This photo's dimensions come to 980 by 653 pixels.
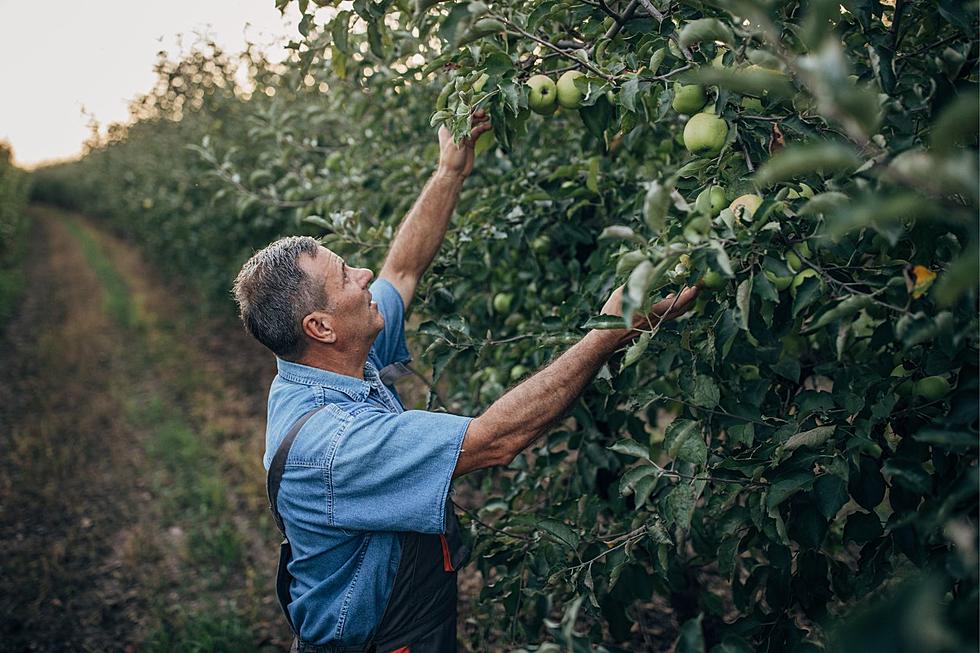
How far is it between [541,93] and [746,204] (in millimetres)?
551

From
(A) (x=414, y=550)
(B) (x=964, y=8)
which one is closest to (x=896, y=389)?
(B) (x=964, y=8)

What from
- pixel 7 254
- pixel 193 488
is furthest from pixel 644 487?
pixel 7 254

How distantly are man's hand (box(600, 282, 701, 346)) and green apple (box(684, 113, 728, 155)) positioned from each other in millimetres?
249

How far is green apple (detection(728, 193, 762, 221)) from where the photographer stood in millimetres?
1229

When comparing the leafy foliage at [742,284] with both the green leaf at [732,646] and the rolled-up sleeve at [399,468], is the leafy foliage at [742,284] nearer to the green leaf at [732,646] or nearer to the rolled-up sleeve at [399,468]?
the green leaf at [732,646]

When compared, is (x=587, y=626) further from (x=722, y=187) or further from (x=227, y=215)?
(x=227, y=215)

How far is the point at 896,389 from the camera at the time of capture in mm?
1307

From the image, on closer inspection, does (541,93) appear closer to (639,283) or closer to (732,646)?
(639,283)

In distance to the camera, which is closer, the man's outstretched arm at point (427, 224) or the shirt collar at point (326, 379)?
the shirt collar at point (326, 379)

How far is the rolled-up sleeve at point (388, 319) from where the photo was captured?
6.89 feet

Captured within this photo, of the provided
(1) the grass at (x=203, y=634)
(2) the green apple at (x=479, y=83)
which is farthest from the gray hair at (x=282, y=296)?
(1) the grass at (x=203, y=634)

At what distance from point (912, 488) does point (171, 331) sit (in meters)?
9.40

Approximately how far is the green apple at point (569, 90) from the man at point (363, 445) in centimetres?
33

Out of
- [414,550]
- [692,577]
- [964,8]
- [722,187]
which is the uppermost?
[964,8]
